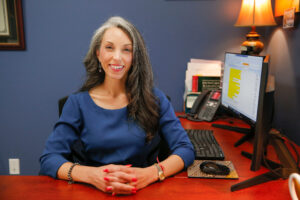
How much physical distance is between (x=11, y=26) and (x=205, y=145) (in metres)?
1.71

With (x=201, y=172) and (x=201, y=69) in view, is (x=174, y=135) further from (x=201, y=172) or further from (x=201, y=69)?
(x=201, y=69)

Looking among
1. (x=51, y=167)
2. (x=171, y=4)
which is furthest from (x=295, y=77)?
(x=51, y=167)

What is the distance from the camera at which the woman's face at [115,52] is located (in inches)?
50.8

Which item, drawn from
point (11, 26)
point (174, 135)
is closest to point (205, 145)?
point (174, 135)

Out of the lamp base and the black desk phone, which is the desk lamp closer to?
the lamp base

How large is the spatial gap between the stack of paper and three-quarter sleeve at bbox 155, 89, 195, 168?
2.46 ft

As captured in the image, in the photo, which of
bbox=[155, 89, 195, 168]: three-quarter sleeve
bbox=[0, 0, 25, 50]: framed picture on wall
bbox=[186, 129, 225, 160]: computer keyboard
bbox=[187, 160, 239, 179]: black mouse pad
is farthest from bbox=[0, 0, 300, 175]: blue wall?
bbox=[187, 160, 239, 179]: black mouse pad

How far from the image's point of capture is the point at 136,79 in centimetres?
140

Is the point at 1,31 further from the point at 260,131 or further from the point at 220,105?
the point at 260,131

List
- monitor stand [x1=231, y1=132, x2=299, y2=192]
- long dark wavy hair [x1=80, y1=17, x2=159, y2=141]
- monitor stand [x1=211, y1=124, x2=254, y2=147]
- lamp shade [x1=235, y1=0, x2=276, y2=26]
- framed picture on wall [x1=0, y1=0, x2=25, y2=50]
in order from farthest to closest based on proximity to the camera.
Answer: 1. framed picture on wall [x1=0, y1=0, x2=25, y2=50]
2. lamp shade [x1=235, y1=0, x2=276, y2=26]
3. monitor stand [x1=211, y1=124, x2=254, y2=147]
4. long dark wavy hair [x1=80, y1=17, x2=159, y2=141]
5. monitor stand [x1=231, y1=132, x2=299, y2=192]

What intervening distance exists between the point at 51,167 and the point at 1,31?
150cm

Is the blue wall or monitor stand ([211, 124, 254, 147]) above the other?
the blue wall

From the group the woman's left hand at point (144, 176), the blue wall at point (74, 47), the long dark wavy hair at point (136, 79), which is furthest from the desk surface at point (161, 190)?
the blue wall at point (74, 47)

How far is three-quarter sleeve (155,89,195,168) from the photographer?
1.20m
